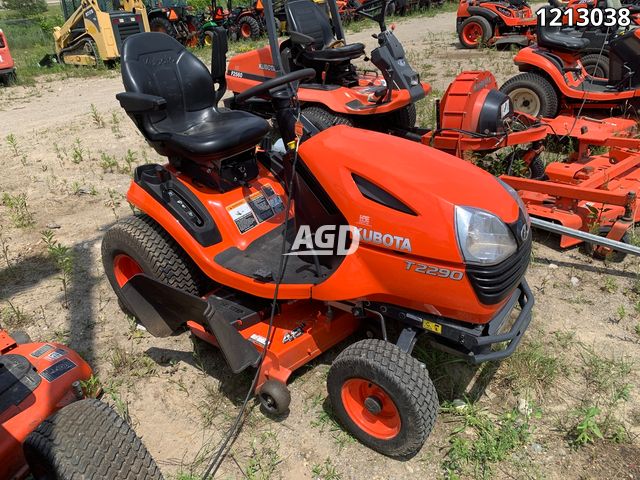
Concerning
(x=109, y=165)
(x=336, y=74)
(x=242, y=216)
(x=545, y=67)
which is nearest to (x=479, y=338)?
(x=242, y=216)

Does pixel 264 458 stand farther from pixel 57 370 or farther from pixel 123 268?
pixel 123 268

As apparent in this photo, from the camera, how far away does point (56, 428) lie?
1.71 meters

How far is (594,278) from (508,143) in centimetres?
123

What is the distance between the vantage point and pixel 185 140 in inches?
110

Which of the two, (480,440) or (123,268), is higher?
(123,268)

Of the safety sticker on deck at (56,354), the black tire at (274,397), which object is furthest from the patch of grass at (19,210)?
the black tire at (274,397)

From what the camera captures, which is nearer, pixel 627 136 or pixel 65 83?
pixel 627 136

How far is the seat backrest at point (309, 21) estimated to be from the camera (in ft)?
18.9

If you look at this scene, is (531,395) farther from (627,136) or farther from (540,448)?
(627,136)

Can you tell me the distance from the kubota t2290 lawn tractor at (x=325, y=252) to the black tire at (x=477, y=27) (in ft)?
28.8

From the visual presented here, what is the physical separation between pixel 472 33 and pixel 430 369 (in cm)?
978

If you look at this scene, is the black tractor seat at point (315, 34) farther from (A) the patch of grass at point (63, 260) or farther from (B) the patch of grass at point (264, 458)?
(B) the patch of grass at point (264, 458)

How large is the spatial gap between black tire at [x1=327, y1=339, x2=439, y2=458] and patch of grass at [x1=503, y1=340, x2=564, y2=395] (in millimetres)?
658

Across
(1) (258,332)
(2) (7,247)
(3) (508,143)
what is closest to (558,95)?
(3) (508,143)
